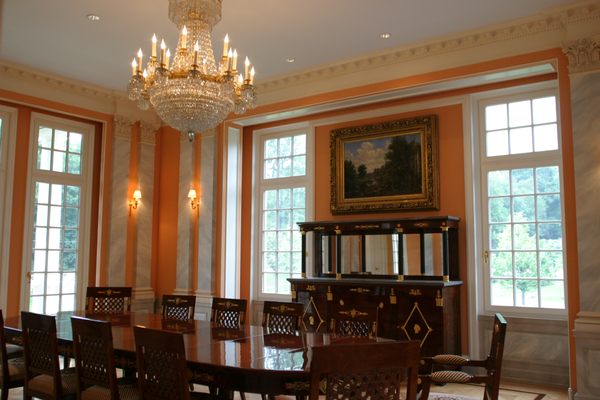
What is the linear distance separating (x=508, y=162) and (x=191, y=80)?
156 inches

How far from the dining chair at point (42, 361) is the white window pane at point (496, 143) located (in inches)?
198

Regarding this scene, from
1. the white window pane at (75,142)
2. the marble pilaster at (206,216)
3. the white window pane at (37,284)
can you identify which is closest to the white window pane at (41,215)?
the white window pane at (37,284)

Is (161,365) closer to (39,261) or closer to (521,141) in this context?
(521,141)

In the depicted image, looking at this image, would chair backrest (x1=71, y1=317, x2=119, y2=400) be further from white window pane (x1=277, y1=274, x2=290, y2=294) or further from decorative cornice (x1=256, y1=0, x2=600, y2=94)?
decorative cornice (x1=256, y1=0, x2=600, y2=94)

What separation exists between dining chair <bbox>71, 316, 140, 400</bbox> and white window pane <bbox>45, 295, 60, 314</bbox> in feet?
14.4

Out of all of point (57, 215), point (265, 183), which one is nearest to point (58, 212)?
point (57, 215)

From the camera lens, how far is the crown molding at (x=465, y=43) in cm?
532

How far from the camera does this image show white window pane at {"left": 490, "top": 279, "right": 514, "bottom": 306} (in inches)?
244

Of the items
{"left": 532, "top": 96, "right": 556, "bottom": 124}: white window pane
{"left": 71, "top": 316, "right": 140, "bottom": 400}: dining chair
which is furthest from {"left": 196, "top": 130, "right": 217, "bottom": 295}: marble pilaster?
{"left": 532, "top": 96, "right": 556, "bottom": 124}: white window pane

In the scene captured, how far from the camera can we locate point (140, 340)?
2.99 m

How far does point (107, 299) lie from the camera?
19.5ft

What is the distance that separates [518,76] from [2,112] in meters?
6.47

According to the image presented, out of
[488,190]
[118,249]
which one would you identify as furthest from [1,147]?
[488,190]

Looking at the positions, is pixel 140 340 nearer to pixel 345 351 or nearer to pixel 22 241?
pixel 345 351
